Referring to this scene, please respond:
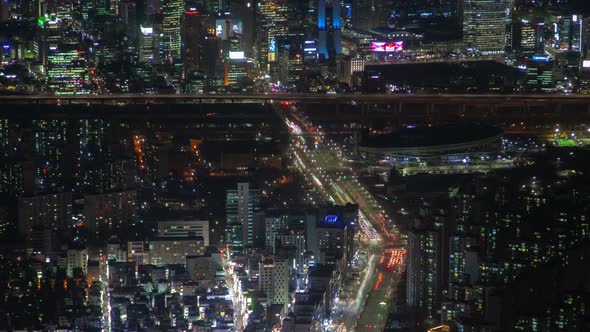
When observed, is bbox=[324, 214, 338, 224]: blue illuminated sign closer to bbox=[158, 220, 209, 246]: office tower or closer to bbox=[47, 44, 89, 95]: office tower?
bbox=[158, 220, 209, 246]: office tower

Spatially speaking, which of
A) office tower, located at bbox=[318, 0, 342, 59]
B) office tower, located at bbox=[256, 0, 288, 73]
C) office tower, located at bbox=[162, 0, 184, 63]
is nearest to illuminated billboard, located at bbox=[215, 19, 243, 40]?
office tower, located at bbox=[256, 0, 288, 73]

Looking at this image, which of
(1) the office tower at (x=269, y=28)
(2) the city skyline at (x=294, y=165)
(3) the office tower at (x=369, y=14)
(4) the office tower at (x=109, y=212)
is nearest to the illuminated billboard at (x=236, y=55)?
(2) the city skyline at (x=294, y=165)

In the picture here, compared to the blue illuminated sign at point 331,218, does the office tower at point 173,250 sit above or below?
below

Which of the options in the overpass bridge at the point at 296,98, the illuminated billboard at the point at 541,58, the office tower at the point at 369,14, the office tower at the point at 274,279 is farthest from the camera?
the office tower at the point at 369,14

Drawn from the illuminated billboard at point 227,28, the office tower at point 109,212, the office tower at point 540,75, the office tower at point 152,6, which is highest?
the office tower at point 152,6

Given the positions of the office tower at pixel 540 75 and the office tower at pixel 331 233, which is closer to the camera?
the office tower at pixel 331 233

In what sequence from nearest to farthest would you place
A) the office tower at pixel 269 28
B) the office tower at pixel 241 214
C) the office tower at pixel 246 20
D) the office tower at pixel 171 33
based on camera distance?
the office tower at pixel 241 214 → the office tower at pixel 269 28 → the office tower at pixel 171 33 → the office tower at pixel 246 20

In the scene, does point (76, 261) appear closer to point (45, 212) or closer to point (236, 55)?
point (45, 212)

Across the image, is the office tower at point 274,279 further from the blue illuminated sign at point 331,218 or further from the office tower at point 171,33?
the office tower at point 171,33
